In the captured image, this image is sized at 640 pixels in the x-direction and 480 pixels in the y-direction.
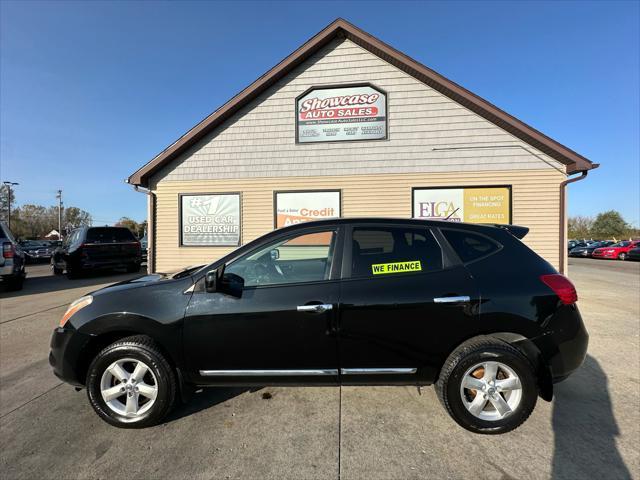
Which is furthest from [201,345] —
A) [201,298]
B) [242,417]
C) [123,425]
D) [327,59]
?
[327,59]

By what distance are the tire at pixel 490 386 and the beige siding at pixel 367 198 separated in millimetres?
5219

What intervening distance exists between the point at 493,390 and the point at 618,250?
91.5 feet

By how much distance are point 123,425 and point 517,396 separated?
317cm

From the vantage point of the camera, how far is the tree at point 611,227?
41.8 m

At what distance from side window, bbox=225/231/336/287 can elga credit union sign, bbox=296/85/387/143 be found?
5.92m

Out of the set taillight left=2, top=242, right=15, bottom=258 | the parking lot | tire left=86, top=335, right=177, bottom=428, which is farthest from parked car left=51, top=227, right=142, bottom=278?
tire left=86, top=335, right=177, bottom=428

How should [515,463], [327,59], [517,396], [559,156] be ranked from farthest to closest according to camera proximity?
1. [327,59]
2. [559,156]
3. [517,396]
4. [515,463]

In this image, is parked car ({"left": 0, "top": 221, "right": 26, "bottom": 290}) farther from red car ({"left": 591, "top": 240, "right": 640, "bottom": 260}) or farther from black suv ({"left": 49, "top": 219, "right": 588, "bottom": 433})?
red car ({"left": 591, "top": 240, "right": 640, "bottom": 260})

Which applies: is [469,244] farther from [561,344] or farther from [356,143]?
[356,143]

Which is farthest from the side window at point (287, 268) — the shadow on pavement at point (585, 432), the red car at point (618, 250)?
the red car at point (618, 250)

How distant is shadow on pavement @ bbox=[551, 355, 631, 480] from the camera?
6.75 ft

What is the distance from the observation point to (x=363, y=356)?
2475 millimetres

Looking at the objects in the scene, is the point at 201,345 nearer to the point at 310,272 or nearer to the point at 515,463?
the point at 310,272

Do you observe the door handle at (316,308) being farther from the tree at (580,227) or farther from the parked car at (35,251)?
the tree at (580,227)
